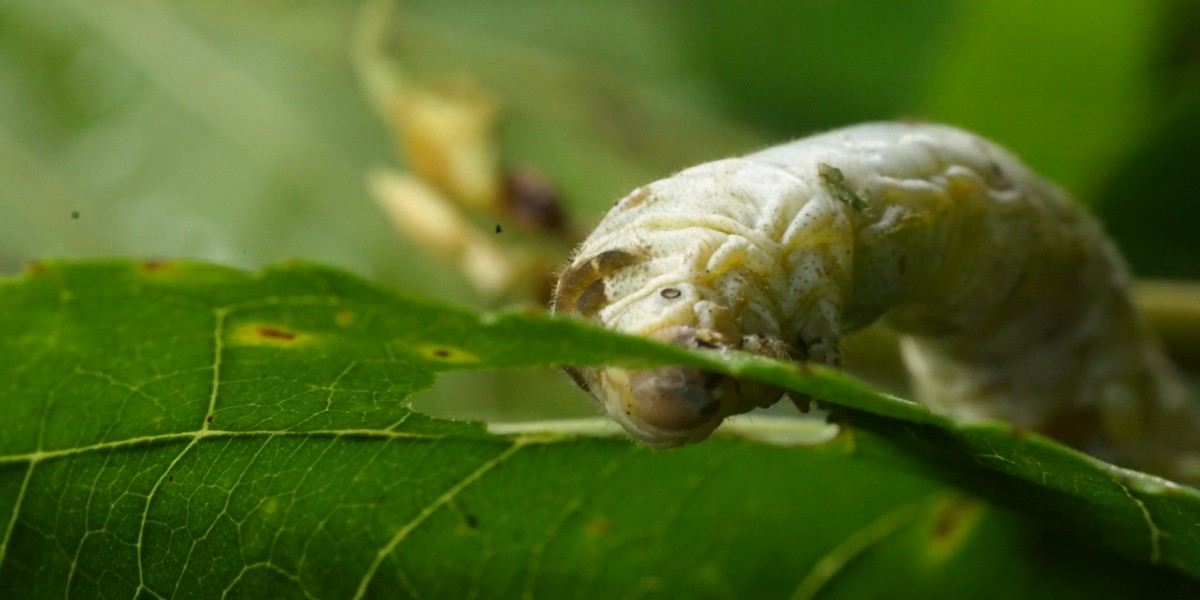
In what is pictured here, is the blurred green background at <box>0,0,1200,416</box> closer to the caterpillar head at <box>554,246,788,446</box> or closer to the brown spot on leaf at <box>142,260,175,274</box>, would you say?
the caterpillar head at <box>554,246,788,446</box>

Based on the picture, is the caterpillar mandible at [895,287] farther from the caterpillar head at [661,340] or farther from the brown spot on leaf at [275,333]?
the brown spot on leaf at [275,333]

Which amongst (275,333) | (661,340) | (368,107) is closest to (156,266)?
(275,333)

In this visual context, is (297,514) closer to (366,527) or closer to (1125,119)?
(366,527)

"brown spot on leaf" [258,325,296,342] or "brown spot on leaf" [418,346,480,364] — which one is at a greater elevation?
"brown spot on leaf" [258,325,296,342]

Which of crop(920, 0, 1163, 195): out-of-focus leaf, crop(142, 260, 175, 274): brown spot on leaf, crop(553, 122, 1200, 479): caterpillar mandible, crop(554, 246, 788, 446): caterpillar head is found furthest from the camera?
crop(920, 0, 1163, 195): out-of-focus leaf

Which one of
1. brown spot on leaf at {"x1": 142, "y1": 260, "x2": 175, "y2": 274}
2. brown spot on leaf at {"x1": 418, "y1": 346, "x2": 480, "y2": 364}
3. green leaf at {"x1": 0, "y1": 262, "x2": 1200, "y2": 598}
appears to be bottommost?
green leaf at {"x1": 0, "y1": 262, "x2": 1200, "y2": 598}

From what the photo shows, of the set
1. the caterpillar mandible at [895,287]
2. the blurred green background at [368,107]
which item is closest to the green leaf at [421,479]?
the caterpillar mandible at [895,287]

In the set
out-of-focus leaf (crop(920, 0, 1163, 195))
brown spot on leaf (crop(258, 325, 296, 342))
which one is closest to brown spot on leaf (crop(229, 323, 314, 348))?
brown spot on leaf (crop(258, 325, 296, 342))

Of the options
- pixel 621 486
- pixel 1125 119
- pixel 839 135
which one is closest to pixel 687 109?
pixel 1125 119
